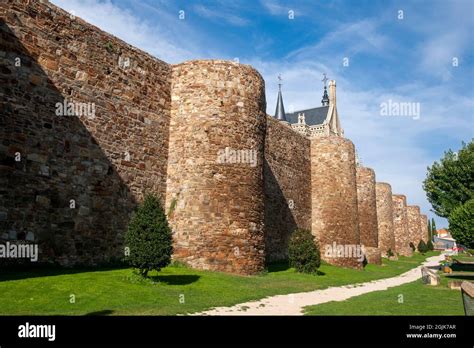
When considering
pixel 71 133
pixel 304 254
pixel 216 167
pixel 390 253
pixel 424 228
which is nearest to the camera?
pixel 71 133

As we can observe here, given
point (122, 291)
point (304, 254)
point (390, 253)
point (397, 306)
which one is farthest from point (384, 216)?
point (122, 291)

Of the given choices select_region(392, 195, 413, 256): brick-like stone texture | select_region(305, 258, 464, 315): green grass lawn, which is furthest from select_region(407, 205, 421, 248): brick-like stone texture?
select_region(305, 258, 464, 315): green grass lawn

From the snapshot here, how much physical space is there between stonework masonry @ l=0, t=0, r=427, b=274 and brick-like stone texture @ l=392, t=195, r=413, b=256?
4244 centimetres

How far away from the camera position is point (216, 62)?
57.1ft

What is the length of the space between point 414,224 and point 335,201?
40877mm

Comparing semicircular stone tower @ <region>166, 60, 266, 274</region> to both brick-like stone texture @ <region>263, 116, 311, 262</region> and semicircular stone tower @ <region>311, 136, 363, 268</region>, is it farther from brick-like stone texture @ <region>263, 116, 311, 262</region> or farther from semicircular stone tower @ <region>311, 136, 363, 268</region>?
semicircular stone tower @ <region>311, 136, 363, 268</region>

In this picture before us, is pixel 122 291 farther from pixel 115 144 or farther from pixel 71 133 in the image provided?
pixel 115 144

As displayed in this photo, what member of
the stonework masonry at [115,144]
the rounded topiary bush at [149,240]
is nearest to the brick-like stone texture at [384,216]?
the stonework masonry at [115,144]

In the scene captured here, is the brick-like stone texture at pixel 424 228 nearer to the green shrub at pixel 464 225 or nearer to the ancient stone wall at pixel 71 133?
the green shrub at pixel 464 225

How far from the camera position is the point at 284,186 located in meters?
26.0

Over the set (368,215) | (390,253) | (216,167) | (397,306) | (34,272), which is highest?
(216,167)

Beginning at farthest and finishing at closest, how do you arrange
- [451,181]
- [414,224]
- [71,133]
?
[414,224]
[451,181]
[71,133]
